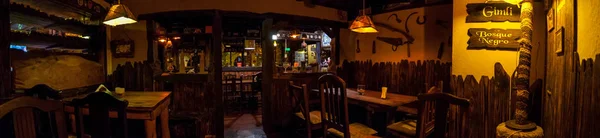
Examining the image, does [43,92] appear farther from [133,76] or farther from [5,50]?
[133,76]

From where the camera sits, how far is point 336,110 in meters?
2.56

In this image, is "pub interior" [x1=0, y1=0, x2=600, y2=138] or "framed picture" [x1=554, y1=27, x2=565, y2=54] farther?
"pub interior" [x1=0, y1=0, x2=600, y2=138]

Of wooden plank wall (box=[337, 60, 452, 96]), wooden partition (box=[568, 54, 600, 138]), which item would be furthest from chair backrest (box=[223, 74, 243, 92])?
wooden partition (box=[568, 54, 600, 138])

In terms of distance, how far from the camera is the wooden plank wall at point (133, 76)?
4086mm

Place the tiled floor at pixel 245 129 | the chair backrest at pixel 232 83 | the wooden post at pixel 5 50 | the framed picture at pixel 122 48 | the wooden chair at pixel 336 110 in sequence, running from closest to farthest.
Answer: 1. the wooden post at pixel 5 50
2. the wooden chair at pixel 336 110
3. the framed picture at pixel 122 48
4. the tiled floor at pixel 245 129
5. the chair backrest at pixel 232 83

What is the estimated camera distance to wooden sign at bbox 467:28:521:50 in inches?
94.2

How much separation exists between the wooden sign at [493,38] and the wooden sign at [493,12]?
0.31ft

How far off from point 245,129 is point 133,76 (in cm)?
185

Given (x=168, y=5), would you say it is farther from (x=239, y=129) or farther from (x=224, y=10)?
(x=239, y=129)

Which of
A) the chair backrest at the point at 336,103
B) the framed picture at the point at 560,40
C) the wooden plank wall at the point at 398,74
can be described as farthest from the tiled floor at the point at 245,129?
the framed picture at the point at 560,40

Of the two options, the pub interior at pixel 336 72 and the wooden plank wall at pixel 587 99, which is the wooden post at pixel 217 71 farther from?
the wooden plank wall at pixel 587 99

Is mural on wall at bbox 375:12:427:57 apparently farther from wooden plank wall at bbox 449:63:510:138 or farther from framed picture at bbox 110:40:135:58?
→ framed picture at bbox 110:40:135:58

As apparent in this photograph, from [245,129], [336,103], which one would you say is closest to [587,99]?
[336,103]

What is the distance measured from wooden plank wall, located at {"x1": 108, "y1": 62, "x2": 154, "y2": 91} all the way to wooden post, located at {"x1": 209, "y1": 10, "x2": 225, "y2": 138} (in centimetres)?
92
